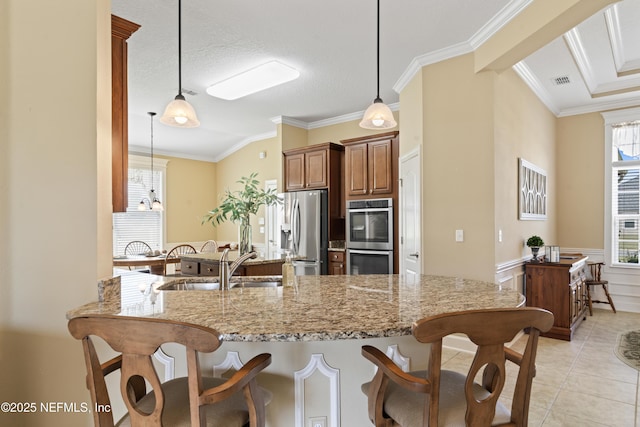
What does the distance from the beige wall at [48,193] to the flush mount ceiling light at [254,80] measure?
2468 millimetres

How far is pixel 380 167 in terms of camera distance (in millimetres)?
4703

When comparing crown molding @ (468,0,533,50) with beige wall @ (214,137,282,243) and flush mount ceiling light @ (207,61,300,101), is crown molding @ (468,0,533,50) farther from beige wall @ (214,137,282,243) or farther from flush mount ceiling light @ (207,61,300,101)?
beige wall @ (214,137,282,243)

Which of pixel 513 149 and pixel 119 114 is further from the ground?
pixel 513 149

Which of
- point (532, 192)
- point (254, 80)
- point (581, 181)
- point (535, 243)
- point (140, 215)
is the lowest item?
point (535, 243)

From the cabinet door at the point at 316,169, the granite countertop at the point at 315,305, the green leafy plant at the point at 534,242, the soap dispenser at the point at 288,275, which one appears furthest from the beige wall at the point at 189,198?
the green leafy plant at the point at 534,242

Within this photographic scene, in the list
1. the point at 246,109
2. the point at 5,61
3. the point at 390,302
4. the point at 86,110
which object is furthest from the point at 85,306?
the point at 246,109

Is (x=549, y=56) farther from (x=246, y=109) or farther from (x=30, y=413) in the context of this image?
(x=30, y=413)

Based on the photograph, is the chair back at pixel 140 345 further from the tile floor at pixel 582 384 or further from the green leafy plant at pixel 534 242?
the green leafy plant at pixel 534 242

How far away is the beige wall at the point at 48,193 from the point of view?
139 cm

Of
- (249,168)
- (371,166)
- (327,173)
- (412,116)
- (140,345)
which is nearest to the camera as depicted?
(140,345)

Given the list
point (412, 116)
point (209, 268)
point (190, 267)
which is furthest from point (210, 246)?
point (412, 116)

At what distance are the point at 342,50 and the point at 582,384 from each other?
360cm

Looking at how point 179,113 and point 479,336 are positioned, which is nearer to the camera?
point 479,336

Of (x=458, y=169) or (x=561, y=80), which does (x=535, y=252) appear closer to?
(x=458, y=169)
